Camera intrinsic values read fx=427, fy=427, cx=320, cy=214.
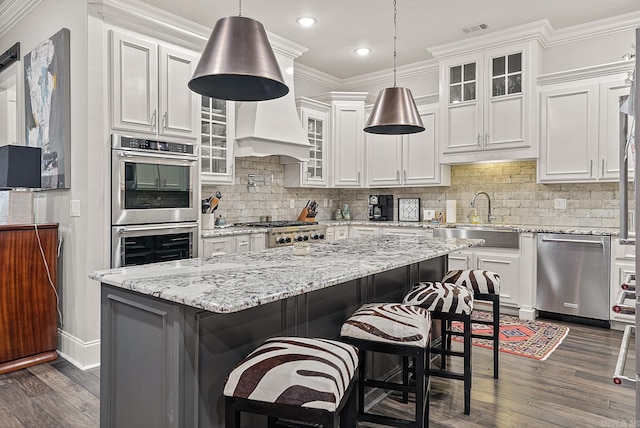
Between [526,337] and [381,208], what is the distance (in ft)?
8.96

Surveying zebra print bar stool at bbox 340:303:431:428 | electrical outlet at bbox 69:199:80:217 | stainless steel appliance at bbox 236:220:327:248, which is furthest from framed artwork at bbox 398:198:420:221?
→ electrical outlet at bbox 69:199:80:217

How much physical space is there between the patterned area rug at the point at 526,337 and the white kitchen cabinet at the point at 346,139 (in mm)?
2591

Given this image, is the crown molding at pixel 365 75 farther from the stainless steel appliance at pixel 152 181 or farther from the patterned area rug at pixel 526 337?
the patterned area rug at pixel 526 337

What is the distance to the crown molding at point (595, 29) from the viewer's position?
4.19 m

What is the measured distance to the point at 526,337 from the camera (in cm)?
369

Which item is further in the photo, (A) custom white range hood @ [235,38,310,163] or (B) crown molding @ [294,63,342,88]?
(B) crown molding @ [294,63,342,88]

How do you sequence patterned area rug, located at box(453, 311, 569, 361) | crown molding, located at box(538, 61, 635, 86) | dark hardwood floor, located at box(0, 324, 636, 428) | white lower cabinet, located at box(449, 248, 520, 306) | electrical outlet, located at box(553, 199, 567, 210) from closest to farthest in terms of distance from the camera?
1. dark hardwood floor, located at box(0, 324, 636, 428)
2. patterned area rug, located at box(453, 311, 569, 361)
3. crown molding, located at box(538, 61, 635, 86)
4. white lower cabinet, located at box(449, 248, 520, 306)
5. electrical outlet, located at box(553, 199, 567, 210)

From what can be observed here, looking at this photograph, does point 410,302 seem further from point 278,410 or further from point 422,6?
point 422,6

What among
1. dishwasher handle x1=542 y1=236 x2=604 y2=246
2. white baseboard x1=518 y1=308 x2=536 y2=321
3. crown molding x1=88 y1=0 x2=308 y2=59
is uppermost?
crown molding x1=88 y1=0 x2=308 y2=59

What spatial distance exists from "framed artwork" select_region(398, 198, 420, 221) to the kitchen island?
144 inches

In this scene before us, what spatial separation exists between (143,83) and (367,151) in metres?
3.22

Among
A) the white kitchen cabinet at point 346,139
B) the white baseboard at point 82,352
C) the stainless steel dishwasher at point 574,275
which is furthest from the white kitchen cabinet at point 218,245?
the stainless steel dishwasher at point 574,275

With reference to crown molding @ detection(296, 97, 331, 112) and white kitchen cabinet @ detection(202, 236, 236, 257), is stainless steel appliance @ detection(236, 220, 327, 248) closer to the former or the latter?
white kitchen cabinet @ detection(202, 236, 236, 257)

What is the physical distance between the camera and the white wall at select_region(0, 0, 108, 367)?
315cm
